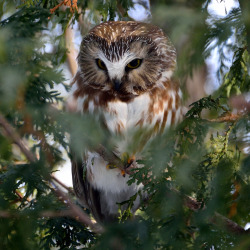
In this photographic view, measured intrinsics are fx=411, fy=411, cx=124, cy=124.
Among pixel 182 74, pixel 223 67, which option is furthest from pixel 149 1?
pixel 182 74

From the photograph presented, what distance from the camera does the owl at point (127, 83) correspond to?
3023 millimetres

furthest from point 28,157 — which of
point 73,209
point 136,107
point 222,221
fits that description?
point 136,107

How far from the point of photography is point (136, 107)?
3080 millimetres

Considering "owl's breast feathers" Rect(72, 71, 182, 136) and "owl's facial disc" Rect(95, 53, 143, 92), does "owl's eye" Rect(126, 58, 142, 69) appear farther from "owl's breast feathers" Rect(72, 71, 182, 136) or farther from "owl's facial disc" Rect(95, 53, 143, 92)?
"owl's breast feathers" Rect(72, 71, 182, 136)

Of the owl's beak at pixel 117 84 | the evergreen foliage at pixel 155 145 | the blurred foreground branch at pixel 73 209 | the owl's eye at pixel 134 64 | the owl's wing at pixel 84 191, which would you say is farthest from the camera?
the owl's wing at pixel 84 191

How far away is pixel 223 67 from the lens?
9.55 ft

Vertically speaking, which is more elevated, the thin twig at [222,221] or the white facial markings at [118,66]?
the white facial markings at [118,66]

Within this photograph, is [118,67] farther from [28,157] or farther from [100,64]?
[28,157]

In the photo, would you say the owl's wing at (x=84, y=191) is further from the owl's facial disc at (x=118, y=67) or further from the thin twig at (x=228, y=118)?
the thin twig at (x=228, y=118)

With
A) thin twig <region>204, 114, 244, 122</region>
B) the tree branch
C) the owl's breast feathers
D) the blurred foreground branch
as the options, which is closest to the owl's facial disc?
the owl's breast feathers

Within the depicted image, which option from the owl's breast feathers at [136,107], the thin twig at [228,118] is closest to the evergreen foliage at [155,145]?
the thin twig at [228,118]

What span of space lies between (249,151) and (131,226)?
73 centimetres

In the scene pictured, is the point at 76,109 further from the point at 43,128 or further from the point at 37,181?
the point at 43,128

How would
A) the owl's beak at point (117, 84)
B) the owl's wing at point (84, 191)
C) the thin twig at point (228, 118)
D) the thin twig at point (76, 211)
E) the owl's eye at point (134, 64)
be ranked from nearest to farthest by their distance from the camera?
the thin twig at point (228, 118), the thin twig at point (76, 211), the owl's beak at point (117, 84), the owl's eye at point (134, 64), the owl's wing at point (84, 191)
